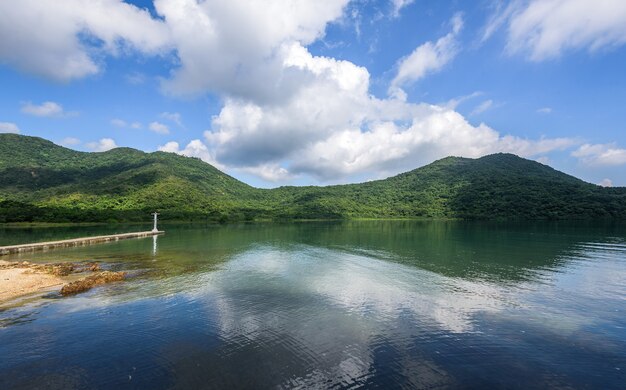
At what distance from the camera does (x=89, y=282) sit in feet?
71.4

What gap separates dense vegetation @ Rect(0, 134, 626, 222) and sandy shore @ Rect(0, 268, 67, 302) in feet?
271

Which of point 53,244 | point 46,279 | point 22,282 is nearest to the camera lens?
point 22,282

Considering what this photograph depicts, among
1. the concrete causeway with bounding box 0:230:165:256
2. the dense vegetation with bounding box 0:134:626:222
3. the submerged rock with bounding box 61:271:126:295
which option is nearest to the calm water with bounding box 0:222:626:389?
the submerged rock with bounding box 61:271:126:295

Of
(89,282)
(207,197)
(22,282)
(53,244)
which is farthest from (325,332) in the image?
(207,197)

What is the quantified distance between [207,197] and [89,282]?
133252 millimetres

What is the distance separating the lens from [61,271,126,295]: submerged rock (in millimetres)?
19773

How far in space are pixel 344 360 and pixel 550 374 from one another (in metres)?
6.48

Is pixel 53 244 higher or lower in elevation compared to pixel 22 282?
lower

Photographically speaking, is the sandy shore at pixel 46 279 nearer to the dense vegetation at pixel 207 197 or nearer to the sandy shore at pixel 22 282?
the sandy shore at pixel 22 282

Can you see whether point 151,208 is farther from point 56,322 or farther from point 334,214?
point 56,322

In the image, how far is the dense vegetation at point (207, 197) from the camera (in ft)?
378

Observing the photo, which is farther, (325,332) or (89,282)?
(89,282)

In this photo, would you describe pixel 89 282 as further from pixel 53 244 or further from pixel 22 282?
pixel 53 244

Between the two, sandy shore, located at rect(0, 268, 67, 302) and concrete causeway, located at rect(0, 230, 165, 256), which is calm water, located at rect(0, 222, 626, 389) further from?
concrete causeway, located at rect(0, 230, 165, 256)
